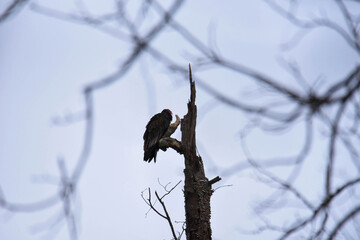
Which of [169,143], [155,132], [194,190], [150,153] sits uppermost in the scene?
[155,132]

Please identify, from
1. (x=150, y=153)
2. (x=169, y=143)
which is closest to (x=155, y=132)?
(x=150, y=153)

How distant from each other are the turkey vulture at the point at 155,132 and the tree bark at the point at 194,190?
1.17 meters

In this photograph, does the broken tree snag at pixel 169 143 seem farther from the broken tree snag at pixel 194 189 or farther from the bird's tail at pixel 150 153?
the broken tree snag at pixel 194 189

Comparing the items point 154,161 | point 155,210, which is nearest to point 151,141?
point 154,161

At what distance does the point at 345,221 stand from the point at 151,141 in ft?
15.5

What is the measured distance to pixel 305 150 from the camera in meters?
1.74

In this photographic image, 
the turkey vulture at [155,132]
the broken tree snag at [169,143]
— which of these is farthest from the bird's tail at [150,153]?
the broken tree snag at [169,143]

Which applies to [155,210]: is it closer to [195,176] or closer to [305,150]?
[195,176]

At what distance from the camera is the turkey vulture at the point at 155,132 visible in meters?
6.30

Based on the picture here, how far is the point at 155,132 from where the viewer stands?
6.52m

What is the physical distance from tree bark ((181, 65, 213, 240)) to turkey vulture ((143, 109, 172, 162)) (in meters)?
1.17

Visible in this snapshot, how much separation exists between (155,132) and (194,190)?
6.18 feet

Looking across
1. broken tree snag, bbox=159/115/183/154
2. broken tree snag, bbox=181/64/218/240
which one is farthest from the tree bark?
broken tree snag, bbox=159/115/183/154

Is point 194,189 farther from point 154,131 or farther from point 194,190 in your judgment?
point 154,131
